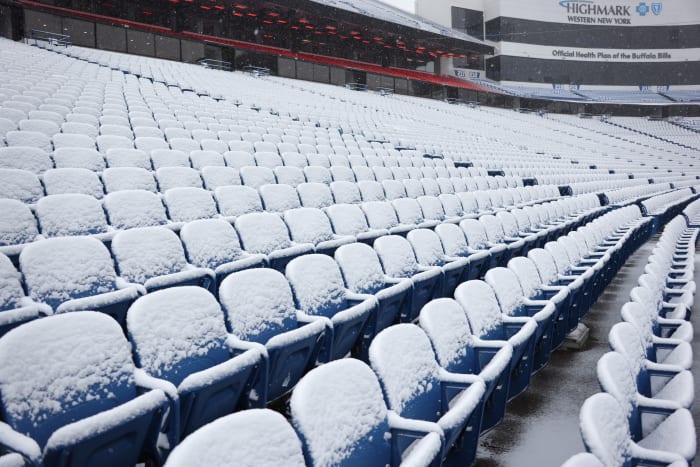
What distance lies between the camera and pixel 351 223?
8.65 ft

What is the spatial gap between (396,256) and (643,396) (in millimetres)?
1088

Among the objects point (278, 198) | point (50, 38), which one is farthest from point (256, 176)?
point (50, 38)

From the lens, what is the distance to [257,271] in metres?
1.44

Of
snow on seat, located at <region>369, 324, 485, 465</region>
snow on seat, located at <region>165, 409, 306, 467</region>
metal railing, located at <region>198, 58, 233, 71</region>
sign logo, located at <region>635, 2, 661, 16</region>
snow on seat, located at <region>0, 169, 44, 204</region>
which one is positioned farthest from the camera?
sign logo, located at <region>635, 2, 661, 16</region>

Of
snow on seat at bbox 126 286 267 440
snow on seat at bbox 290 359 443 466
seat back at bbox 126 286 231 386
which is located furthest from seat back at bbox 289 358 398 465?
seat back at bbox 126 286 231 386

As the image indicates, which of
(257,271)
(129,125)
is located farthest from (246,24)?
(257,271)

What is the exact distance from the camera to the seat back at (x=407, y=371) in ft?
3.44

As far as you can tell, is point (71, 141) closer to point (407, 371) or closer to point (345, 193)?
point (345, 193)

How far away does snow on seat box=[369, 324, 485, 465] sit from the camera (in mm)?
1046

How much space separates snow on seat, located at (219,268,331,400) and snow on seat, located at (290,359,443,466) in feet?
1.19

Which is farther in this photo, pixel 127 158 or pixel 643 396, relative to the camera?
pixel 127 158

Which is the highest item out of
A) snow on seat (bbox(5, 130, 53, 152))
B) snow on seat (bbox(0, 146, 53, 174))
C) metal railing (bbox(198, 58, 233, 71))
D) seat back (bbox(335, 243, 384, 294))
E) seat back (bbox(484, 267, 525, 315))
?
metal railing (bbox(198, 58, 233, 71))

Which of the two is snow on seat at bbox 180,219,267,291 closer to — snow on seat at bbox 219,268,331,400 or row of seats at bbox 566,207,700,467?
snow on seat at bbox 219,268,331,400

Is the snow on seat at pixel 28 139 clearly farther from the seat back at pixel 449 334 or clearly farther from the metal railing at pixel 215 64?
the metal railing at pixel 215 64
